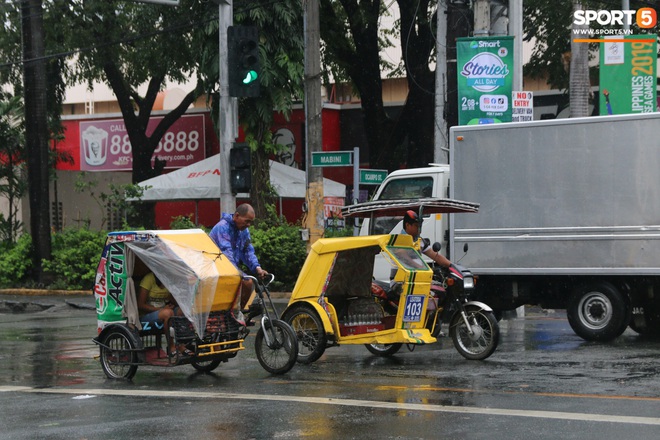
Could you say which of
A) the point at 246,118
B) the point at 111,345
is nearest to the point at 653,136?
the point at 111,345

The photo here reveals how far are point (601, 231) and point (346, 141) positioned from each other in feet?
65.1

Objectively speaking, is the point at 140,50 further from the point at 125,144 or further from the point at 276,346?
the point at 276,346

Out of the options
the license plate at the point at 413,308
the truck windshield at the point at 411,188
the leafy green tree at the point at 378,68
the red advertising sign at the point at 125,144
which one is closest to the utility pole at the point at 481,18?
the truck windshield at the point at 411,188

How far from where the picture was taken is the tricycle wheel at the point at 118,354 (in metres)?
11.2

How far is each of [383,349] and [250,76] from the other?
6193 mm

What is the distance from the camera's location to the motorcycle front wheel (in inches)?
476

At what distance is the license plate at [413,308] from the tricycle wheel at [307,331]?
3.01ft

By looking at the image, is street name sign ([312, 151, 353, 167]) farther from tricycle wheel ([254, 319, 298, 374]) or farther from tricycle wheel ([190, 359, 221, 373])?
tricycle wheel ([254, 319, 298, 374])

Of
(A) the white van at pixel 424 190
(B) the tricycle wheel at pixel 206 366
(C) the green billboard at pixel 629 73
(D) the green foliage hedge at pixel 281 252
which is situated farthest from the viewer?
(D) the green foliage hedge at pixel 281 252

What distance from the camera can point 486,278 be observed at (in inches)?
613

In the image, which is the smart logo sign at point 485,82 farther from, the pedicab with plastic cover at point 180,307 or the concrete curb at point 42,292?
the concrete curb at point 42,292

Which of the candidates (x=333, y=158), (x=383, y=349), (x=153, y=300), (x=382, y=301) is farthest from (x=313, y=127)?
(x=153, y=300)

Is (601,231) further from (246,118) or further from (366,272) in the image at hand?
(246,118)

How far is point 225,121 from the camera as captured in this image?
18531 millimetres
